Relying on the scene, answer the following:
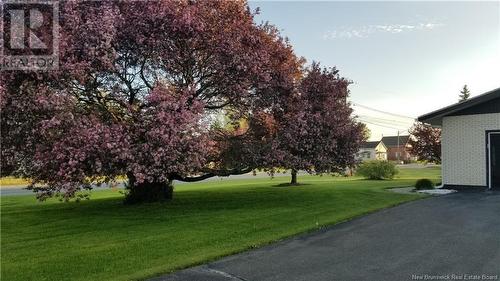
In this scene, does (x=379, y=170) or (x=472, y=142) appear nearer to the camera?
(x=472, y=142)

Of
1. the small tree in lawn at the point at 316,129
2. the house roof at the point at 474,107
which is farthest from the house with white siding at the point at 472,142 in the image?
the small tree in lawn at the point at 316,129

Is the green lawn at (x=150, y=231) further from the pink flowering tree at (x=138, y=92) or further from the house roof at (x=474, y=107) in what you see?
the house roof at (x=474, y=107)

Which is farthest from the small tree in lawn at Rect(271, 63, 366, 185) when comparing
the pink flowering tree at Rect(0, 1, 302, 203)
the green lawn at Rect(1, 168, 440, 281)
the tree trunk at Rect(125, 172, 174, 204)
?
the tree trunk at Rect(125, 172, 174, 204)

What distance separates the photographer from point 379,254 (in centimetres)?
780

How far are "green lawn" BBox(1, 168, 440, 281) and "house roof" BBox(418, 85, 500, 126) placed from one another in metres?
4.82

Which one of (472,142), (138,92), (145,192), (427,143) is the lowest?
(145,192)

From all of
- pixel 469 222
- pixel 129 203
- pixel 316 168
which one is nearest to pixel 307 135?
pixel 316 168

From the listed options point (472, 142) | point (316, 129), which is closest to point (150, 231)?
point (316, 129)

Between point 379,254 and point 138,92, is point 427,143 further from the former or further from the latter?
point 379,254

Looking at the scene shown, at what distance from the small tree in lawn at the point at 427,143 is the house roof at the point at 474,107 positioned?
441 inches

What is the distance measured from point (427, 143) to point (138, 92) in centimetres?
2285

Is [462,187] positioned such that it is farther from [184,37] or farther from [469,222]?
[184,37]

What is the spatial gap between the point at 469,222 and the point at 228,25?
826 cm

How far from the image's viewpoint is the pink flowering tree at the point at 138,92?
421 inches
